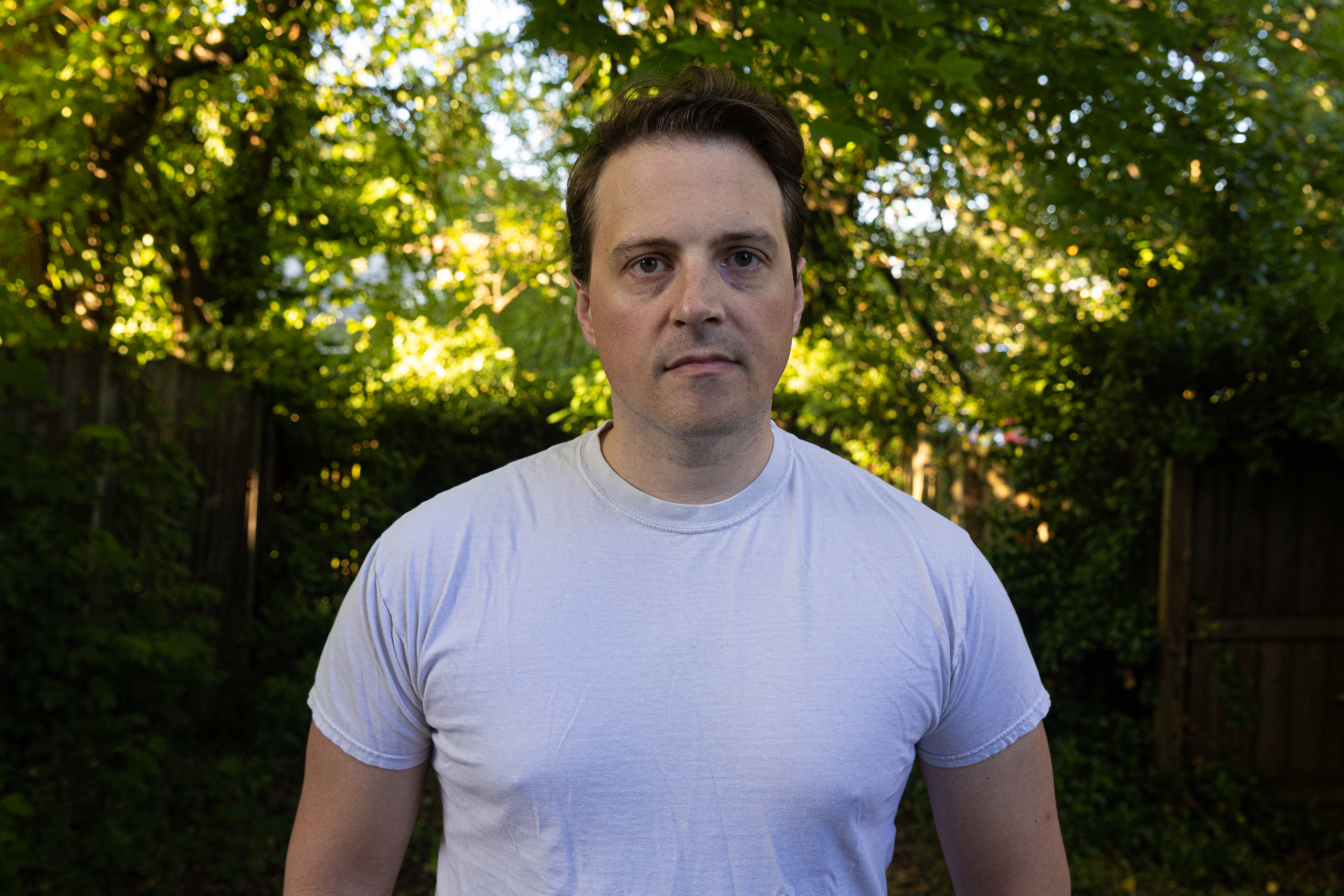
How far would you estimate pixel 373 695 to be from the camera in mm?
1438

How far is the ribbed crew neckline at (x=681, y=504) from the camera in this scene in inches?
58.9

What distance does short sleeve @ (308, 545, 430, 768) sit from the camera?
1.44 m

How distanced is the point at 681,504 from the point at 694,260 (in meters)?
0.36

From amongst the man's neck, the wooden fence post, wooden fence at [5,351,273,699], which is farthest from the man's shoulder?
the wooden fence post

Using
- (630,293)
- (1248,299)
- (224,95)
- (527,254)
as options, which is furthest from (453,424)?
(630,293)

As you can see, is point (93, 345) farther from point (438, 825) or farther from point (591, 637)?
point (591, 637)

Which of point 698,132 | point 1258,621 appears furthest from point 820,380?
point 698,132

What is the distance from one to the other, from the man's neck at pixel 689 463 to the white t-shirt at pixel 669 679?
30 mm

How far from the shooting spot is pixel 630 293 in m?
1.52

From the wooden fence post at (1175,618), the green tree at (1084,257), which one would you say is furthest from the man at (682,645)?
→ the wooden fence post at (1175,618)

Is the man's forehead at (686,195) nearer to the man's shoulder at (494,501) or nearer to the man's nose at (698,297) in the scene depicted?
the man's nose at (698,297)

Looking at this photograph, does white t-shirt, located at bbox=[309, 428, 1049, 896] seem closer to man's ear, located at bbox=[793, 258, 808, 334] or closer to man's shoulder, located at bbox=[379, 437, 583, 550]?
A: man's shoulder, located at bbox=[379, 437, 583, 550]

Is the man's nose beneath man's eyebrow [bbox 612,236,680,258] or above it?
beneath

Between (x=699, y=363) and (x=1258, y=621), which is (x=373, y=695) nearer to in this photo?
(x=699, y=363)
